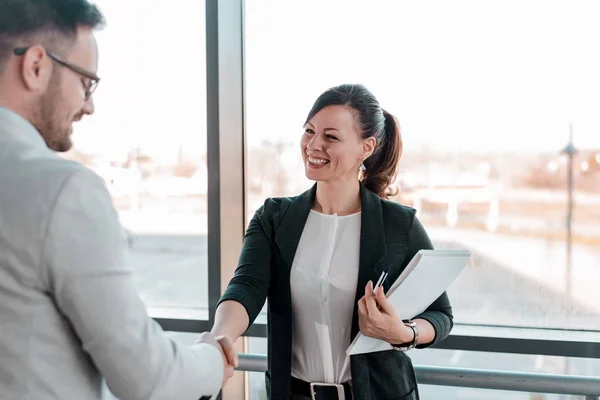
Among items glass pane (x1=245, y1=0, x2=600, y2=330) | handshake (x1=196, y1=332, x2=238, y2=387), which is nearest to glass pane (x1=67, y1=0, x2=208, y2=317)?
glass pane (x1=245, y1=0, x2=600, y2=330)

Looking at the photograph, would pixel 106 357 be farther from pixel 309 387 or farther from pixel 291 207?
pixel 291 207

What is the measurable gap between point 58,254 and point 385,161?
1370 millimetres

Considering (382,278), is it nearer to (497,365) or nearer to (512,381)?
(512,381)

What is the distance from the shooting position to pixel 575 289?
89.8 inches

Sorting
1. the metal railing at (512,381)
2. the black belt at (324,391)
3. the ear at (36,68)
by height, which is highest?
the ear at (36,68)

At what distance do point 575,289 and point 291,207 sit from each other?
1.20 metres

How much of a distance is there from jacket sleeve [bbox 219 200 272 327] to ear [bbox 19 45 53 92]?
2.94 ft

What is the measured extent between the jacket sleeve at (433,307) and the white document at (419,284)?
0.05 m

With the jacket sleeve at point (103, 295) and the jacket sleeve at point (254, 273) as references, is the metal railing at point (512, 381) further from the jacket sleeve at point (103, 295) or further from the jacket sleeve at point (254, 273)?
the jacket sleeve at point (103, 295)

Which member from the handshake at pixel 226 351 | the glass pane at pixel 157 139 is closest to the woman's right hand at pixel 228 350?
the handshake at pixel 226 351

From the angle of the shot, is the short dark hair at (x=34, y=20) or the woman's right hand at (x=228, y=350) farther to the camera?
the woman's right hand at (x=228, y=350)

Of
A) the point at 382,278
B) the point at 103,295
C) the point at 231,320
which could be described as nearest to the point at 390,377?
the point at 382,278

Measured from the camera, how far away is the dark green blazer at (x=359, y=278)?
1.70 m

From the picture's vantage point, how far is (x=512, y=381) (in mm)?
1655
